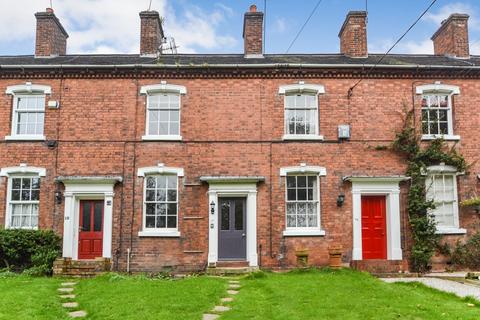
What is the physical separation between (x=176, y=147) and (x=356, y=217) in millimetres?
6477

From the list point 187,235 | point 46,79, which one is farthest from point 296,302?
point 46,79

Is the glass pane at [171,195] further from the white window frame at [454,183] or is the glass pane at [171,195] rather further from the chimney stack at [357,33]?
the chimney stack at [357,33]

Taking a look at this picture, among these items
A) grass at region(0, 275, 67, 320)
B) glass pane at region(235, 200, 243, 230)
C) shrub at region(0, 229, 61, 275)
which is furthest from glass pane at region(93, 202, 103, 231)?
glass pane at region(235, 200, 243, 230)

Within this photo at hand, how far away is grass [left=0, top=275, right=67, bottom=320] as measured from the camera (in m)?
8.38

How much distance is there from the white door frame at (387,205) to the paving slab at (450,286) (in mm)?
1667

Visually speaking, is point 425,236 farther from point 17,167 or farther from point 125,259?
point 17,167

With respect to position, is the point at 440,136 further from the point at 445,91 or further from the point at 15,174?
the point at 15,174

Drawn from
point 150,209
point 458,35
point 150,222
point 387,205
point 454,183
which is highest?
point 458,35

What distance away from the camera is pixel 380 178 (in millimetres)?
15375

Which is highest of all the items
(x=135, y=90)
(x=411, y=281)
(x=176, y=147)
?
(x=135, y=90)

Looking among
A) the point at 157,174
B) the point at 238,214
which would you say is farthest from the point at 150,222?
the point at 238,214

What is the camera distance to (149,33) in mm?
18109

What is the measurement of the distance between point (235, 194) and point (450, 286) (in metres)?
6.93

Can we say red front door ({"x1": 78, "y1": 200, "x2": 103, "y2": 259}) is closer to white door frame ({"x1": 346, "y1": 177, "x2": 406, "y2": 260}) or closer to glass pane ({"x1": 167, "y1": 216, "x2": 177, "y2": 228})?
glass pane ({"x1": 167, "y1": 216, "x2": 177, "y2": 228})
